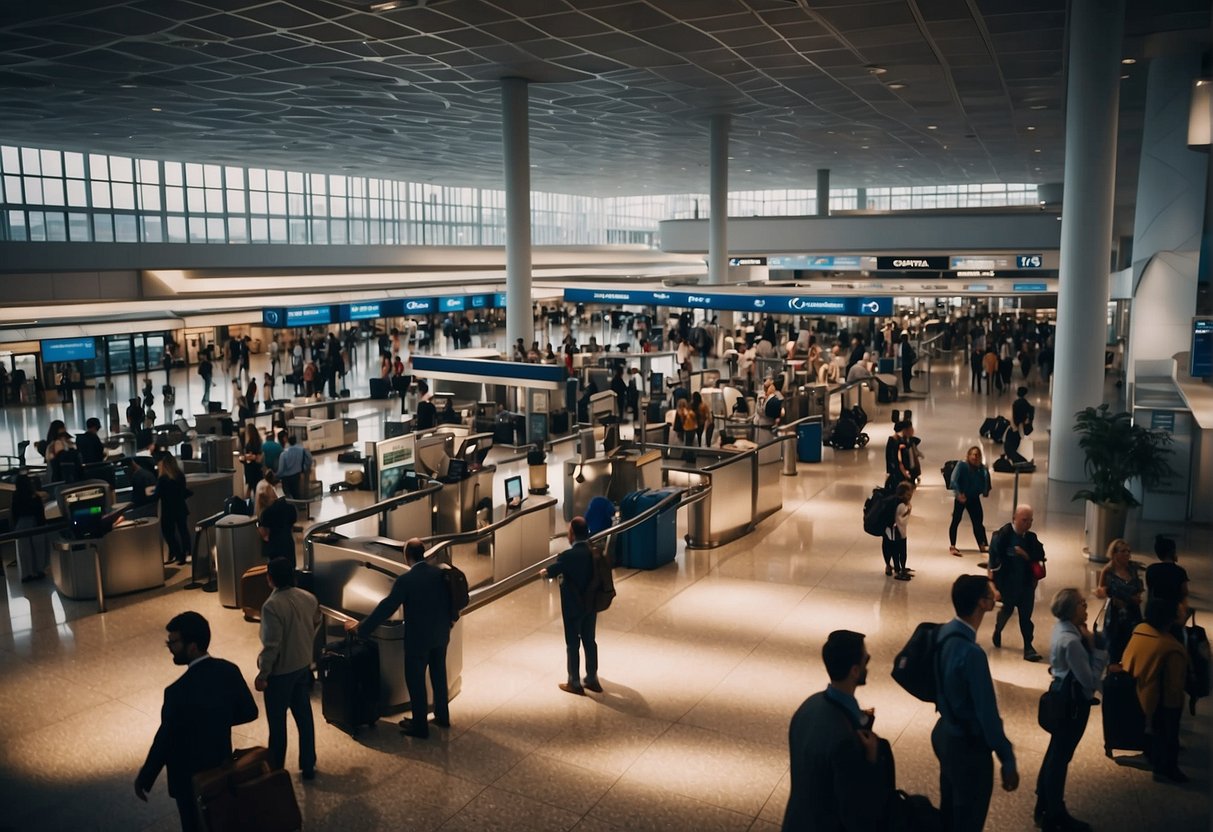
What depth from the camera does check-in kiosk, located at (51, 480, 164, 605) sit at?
1081 centimetres

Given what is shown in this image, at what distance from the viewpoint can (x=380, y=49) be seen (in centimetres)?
1906

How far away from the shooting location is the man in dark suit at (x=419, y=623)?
700 cm

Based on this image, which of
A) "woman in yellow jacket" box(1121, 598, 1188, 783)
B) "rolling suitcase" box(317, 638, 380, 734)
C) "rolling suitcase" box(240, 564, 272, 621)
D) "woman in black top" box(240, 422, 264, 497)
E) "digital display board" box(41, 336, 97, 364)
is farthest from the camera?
"digital display board" box(41, 336, 97, 364)

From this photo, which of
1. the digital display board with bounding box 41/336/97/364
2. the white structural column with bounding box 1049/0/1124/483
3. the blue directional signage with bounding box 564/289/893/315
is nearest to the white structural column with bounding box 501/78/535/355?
the blue directional signage with bounding box 564/289/893/315

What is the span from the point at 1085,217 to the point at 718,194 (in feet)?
59.1

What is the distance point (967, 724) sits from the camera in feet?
16.0

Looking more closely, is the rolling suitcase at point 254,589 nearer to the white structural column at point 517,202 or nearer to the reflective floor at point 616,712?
the reflective floor at point 616,712

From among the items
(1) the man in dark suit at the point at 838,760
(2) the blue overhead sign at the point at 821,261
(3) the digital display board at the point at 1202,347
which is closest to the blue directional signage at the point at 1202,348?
(3) the digital display board at the point at 1202,347

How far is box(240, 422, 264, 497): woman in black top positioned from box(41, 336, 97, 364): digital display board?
1235 centimetres

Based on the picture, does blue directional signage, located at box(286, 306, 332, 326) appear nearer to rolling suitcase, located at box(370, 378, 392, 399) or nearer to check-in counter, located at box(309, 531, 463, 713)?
rolling suitcase, located at box(370, 378, 392, 399)

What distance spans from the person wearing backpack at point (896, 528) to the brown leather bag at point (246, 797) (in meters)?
7.38

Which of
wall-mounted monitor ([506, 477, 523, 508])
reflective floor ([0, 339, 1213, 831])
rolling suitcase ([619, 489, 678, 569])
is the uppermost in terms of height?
wall-mounted monitor ([506, 477, 523, 508])

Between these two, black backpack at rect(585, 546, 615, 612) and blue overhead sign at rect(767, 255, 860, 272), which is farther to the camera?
blue overhead sign at rect(767, 255, 860, 272)

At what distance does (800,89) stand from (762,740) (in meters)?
20.6
